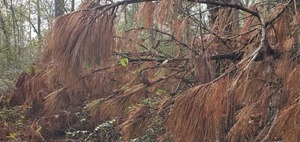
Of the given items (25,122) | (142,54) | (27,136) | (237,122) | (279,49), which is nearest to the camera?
(237,122)

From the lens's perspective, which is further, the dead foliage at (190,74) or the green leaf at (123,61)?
the green leaf at (123,61)

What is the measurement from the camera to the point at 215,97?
53.4 inches

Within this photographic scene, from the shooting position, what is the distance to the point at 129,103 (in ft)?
7.66

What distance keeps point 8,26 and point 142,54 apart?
8.18 m

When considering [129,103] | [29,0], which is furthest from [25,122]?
[29,0]

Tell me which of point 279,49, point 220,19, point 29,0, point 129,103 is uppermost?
point 29,0

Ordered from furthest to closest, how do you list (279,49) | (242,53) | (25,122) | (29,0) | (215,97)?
Answer: 1. (29,0)
2. (25,122)
3. (242,53)
4. (279,49)
5. (215,97)

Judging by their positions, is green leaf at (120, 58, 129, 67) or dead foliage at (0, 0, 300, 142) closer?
dead foliage at (0, 0, 300, 142)

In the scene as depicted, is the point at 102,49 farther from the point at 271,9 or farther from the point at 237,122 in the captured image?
the point at 271,9

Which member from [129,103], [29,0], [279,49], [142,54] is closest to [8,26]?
[29,0]

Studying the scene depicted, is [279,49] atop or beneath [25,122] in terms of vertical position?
atop

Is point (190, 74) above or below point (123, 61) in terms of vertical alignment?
below

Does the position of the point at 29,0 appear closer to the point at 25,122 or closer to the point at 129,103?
the point at 25,122

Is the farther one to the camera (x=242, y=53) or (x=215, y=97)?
(x=242, y=53)
